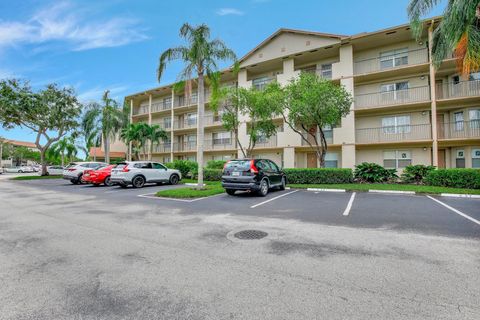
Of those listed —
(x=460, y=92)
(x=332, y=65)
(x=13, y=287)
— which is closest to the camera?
(x=13, y=287)

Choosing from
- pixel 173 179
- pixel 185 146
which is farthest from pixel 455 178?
pixel 185 146

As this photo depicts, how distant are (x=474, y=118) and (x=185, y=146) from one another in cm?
2549

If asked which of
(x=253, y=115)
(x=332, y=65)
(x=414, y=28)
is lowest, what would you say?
(x=253, y=115)

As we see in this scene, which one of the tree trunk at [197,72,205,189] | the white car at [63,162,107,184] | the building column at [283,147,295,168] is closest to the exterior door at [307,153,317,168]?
the building column at [283,147,295,168]

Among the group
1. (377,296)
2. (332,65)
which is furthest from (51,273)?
(332,65)

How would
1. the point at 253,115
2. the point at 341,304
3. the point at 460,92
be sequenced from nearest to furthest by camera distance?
the point at 341,304 → the point at 460,92 → the point at 253,115

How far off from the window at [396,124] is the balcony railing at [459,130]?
189 centimetres

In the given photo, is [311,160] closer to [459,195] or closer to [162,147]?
[459,195]

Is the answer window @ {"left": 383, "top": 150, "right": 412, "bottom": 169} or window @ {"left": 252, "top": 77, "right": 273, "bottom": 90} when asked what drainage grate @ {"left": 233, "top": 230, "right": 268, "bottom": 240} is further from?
window @ {"left": 252, "top": 77, "right": 273, "bottom": 90}

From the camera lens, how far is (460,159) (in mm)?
16438

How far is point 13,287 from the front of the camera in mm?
2934

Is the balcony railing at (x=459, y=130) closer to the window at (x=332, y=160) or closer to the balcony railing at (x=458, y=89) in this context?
the balcony railing at (x=458, y=89)

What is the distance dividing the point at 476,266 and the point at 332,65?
1843 cm

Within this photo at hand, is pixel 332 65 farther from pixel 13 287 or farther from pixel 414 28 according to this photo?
pixel 13 287
